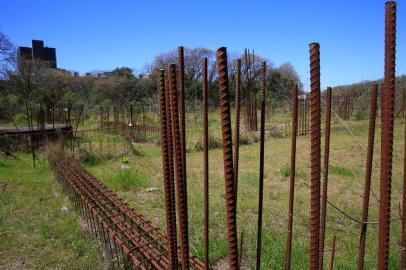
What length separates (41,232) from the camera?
12.7 ft

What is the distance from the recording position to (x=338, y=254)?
3246 mm

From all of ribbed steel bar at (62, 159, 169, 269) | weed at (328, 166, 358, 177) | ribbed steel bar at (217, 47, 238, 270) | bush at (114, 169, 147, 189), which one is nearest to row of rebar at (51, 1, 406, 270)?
ribbed steel bar at (217, 47, 238, 270)

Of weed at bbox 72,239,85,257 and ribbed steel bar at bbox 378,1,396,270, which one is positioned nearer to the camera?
ribbed steel bar at bbox 378,1,396,270

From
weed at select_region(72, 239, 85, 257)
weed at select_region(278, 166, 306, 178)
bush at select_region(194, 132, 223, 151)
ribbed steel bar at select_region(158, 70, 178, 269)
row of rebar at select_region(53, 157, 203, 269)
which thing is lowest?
A: weed at select_region(72, 239, 85, 257)

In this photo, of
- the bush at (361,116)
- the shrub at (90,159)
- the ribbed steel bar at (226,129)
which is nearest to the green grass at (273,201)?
the shrub at (90,159)

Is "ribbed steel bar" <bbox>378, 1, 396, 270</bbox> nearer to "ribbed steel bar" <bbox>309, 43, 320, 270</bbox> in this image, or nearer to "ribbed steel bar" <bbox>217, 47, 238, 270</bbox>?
"ribbed steel bar" <bbox>309, 43, 320, 270</bbox>

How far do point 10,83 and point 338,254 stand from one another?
28.1 meters

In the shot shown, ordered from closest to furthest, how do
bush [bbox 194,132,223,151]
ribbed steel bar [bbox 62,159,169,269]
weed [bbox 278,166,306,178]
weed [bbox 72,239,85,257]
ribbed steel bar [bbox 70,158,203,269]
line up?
1. ribbed steel bar [bbox 62,159,169,269]
2. ribbed steel bar [bbox 70,158,203,269]
3. weed [bbox 72,239,85,257]
4. weed [bbox 278,166,306,178]
5. bush [bbox 194,132,223,151]

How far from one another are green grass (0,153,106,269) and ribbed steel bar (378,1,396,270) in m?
2.69

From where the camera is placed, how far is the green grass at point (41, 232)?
3232 millimetres

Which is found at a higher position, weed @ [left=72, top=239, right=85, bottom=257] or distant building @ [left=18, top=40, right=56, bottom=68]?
distant building @ [left=18, top=40, right=56, bottom=68]

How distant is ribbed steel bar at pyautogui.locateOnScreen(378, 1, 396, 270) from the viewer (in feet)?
3.10

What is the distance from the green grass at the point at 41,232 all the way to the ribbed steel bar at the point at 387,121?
269cm

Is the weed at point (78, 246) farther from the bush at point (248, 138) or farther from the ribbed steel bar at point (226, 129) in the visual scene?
the bush at point (248, 138)
